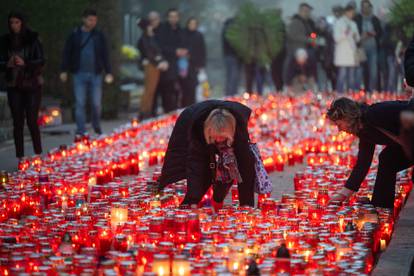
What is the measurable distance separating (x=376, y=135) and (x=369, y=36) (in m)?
17.5

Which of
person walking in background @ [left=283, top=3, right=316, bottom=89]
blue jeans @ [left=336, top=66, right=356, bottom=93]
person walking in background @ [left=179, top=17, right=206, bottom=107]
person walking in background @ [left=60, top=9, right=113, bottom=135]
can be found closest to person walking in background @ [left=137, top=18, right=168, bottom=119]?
person walking in background @ [left=179, top=17, right=206, bottom=107]

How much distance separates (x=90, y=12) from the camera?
1944cm

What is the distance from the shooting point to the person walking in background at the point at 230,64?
1121 inches

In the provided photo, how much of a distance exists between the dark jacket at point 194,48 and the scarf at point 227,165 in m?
15.4

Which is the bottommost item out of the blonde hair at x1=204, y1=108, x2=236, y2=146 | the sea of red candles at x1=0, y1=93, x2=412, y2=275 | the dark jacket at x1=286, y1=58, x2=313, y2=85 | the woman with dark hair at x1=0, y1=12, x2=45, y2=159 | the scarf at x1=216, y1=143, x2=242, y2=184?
the sea of red candles at x1=0, y1=93, x2=412, y2=275

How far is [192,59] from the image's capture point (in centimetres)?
2609

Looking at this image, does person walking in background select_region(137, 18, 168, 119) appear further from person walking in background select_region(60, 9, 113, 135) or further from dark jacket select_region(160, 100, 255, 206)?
dark jacket select_region(160, 100, 255, 206)

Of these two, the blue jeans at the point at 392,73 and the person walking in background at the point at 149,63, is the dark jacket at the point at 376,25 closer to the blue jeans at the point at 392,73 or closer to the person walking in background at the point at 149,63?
the blue jeans at the point at 392,73

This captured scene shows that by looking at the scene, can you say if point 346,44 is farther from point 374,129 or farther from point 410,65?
point 410,65

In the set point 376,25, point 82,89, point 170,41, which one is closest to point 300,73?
point 376,25

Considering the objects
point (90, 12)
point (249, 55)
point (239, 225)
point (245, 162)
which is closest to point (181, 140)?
point (245, 162)

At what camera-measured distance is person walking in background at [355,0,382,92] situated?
27359 millimetres

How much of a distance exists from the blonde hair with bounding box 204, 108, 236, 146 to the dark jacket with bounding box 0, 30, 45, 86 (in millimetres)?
5810

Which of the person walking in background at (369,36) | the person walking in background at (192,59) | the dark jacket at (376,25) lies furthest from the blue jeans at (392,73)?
the person walking in background at (192,59)
